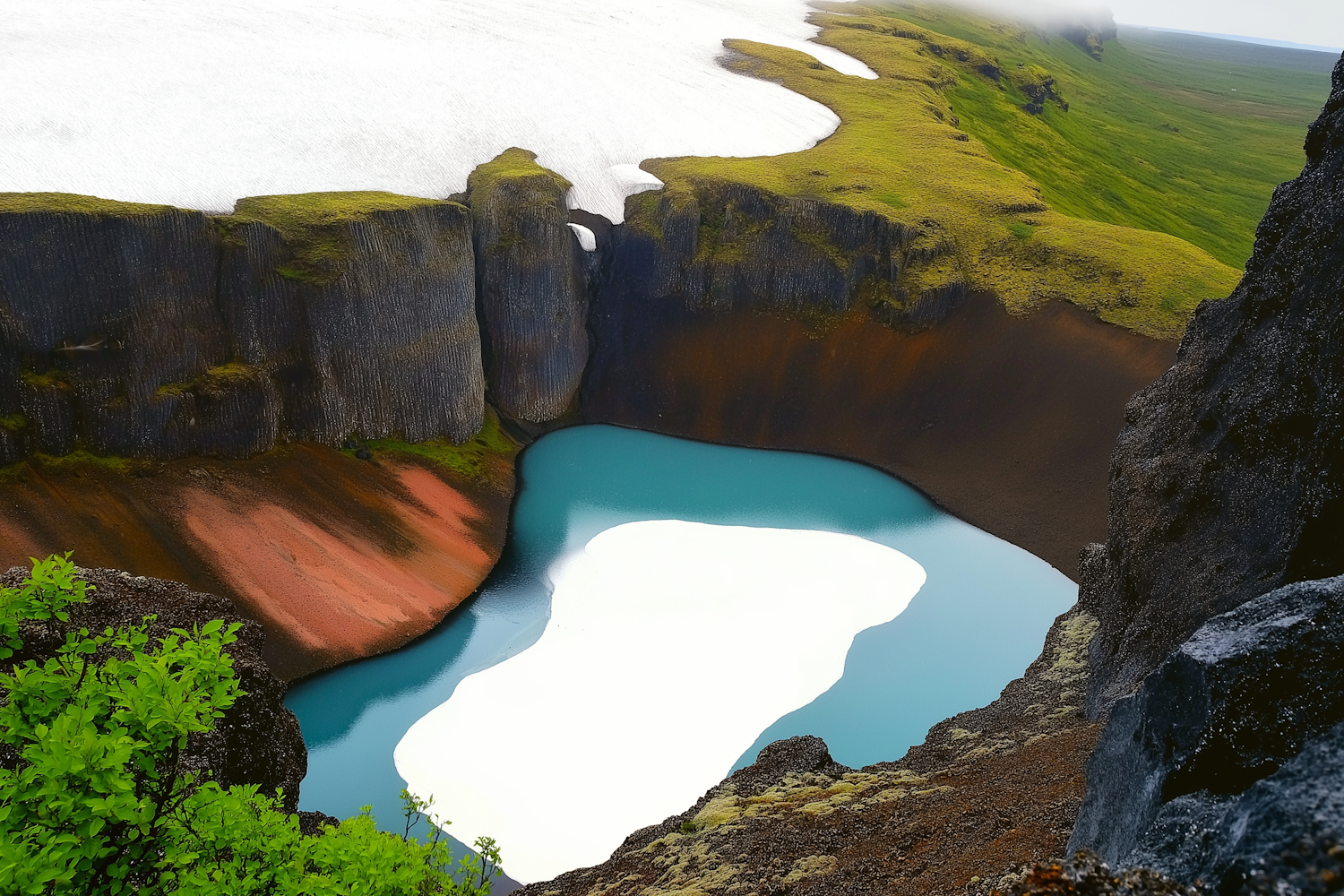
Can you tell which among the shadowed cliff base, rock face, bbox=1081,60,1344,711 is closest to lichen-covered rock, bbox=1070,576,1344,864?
rock face, bbox=1081,60,1344,711

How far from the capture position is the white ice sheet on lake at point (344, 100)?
128ft

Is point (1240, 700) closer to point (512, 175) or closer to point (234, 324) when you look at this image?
point (234, 324)

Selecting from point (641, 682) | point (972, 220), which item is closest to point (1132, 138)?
point (972, 220)

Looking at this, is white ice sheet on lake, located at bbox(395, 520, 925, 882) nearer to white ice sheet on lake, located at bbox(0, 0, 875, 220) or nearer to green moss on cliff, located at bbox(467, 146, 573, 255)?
green moss on cliff, located at bbox(467, 146, 573, 255)

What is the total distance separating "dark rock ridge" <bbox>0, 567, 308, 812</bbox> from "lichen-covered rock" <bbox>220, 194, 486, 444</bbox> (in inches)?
686

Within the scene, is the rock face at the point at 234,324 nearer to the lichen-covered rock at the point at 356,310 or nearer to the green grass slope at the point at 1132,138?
the lichen-covered rock at the point at 356,310

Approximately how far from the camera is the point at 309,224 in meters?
38.2

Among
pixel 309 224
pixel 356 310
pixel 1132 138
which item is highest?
pixel 1132 138

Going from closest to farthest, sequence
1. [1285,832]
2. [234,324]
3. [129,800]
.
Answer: [1285,832] < [129,800] < [234,324]

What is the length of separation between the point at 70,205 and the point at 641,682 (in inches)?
1005

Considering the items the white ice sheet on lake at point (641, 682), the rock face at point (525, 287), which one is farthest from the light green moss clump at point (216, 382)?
the white ice sheet on lake at point (641, 682)

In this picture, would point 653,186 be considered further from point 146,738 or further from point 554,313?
point 146,738

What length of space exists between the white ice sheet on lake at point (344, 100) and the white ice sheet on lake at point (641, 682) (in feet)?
74.9

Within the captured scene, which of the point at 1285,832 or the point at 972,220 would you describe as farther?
the point at 972,220
